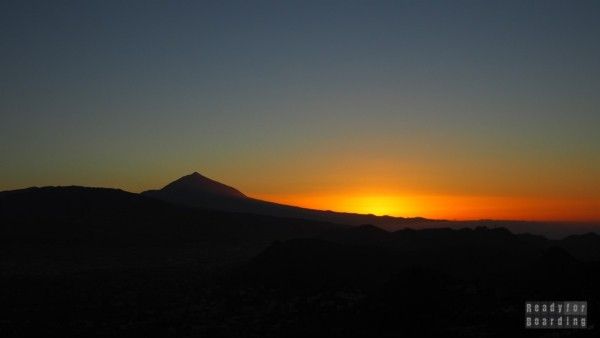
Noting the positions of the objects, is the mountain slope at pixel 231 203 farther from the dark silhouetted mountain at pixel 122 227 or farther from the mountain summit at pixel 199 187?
the dark silhouetted mountain at pixel 122 227

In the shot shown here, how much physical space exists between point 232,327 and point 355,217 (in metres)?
120

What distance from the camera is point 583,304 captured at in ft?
59.3

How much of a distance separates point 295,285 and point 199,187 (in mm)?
116756

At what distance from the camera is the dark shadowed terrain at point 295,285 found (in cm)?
2027

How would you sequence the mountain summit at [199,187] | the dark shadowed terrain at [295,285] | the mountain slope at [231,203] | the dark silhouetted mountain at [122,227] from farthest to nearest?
the mountain summit at [199,187] → the mountain slope at [231,203] → the dark silhouetted mountain at [122,227] → the dark shadowed terrain at [295,285]

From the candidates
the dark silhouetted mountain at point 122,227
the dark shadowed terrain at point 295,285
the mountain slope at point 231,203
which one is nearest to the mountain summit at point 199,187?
the mountain slope at point 231,203

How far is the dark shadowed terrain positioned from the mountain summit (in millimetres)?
76419

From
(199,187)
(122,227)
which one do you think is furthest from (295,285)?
(199,187)

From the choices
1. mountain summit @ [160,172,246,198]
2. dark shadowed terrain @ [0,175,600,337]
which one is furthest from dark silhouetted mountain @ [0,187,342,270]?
mountain summit @ [160,172,246,198]

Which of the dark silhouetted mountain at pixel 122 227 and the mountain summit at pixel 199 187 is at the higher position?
the mountain summit at pixel 199 187

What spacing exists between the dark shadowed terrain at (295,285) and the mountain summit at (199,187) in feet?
251

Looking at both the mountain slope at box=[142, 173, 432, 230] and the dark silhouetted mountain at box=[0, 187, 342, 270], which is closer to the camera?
the dark silhouetted mountain at box=[0, 187, 342, 270]

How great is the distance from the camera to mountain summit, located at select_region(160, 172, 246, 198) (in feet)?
449

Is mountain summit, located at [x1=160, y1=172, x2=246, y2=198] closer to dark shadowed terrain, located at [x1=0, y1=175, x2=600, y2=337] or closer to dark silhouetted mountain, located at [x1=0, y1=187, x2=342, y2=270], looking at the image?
dark silhouetted mountain, located at [x1=0, y1=187, x2=342, y2=270]
